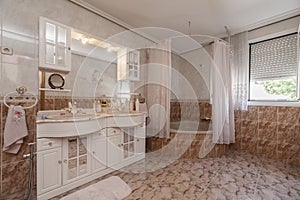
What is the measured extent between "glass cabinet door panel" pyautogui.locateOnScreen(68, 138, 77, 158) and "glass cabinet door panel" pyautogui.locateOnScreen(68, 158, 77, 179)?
64 millimetres

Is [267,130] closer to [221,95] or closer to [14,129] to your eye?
[221,95]

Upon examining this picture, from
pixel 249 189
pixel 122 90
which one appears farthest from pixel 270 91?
pixel 122 90

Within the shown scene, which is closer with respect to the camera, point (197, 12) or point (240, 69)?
point (197, 12)

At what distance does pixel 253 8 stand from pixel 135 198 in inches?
122

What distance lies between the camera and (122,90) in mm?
3023

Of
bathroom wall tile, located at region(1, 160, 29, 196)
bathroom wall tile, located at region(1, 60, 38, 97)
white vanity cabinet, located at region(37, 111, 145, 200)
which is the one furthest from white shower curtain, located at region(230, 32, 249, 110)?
bathroom wall tile, located at region(1, 160, 29, 196)

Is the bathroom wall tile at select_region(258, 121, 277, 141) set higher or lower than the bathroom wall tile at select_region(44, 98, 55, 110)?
lower

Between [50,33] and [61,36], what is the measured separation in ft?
0.43

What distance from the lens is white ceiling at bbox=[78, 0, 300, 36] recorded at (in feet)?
→ 7.73

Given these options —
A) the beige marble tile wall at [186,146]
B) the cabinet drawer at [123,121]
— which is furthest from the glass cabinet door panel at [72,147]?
the beige marble tile wall at [186,146]

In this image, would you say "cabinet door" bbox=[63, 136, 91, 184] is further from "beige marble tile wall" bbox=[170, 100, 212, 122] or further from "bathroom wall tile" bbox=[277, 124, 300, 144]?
"bathroom wall tile" bbox=[277, 124, 300, 144]

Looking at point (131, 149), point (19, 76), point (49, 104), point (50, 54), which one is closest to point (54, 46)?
point (50, 54)

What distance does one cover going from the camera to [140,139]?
9.32 ft

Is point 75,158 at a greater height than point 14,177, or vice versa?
point 75,158
